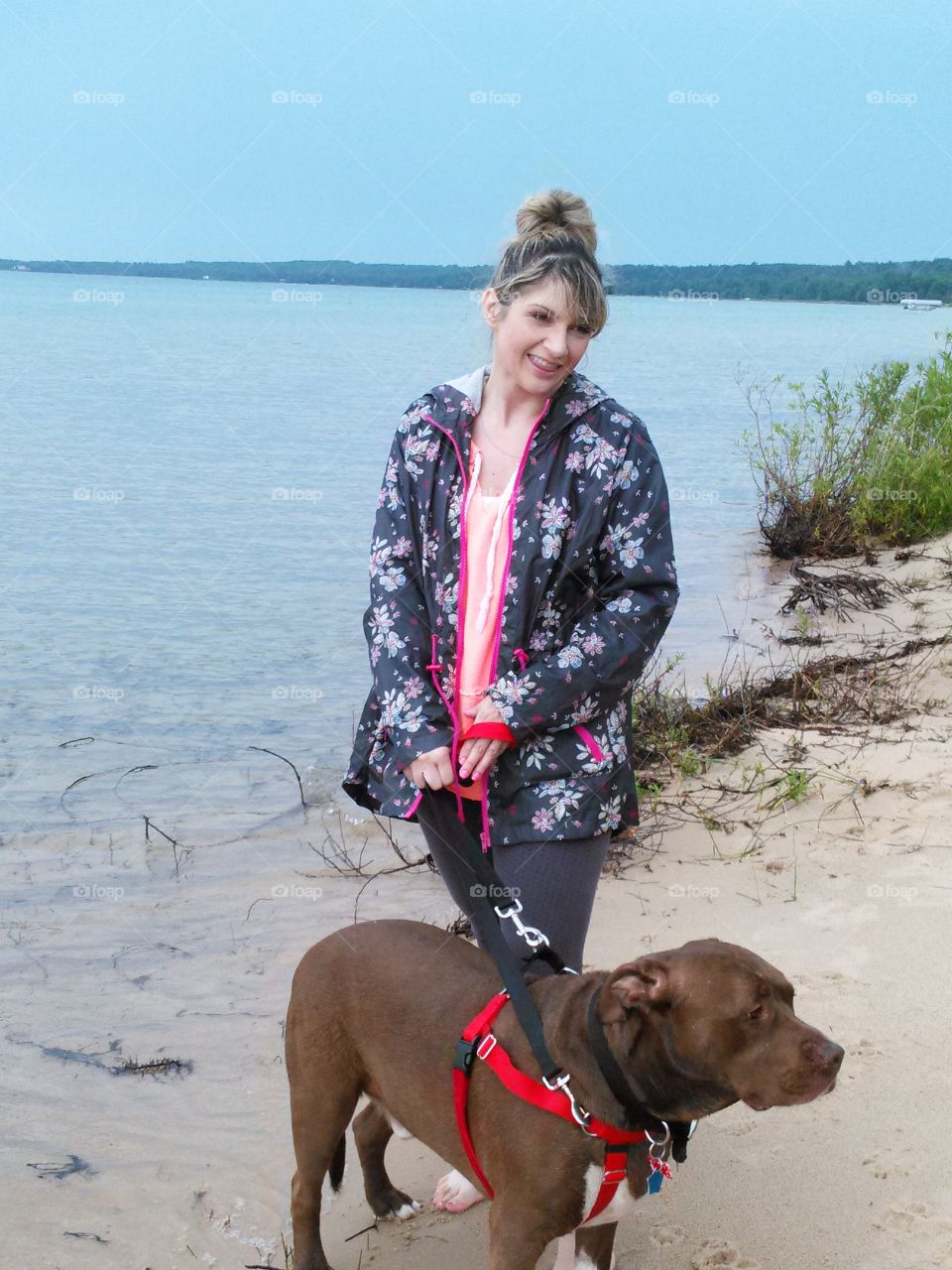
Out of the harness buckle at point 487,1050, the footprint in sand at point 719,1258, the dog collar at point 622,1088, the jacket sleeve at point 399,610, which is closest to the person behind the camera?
the dog collar at point 622,1088

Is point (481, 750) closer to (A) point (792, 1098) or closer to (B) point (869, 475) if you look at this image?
(A) point (792, 1098)

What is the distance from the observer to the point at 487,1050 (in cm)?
287

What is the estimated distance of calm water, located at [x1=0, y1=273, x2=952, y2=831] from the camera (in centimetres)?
809

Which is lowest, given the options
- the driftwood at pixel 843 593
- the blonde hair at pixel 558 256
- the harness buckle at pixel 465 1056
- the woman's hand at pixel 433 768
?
the driftwood at pixel 843 593

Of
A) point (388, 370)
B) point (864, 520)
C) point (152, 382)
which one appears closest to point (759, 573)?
point (864, 520)

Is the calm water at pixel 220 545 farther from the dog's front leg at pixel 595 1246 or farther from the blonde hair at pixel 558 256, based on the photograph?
the dog's front leg at pixel 595 1246

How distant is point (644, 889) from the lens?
5.27 m

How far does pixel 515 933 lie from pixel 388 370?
29525 millimetres

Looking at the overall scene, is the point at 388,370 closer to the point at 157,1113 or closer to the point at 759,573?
the point at 759,573

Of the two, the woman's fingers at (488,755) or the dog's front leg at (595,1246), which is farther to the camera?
the woman's fingers at (488,755)

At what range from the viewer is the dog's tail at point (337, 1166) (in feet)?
11.0

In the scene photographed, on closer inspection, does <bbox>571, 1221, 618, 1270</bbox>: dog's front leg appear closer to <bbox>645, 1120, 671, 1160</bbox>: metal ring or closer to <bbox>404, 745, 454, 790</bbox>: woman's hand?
<bbox>645, 1120, 671, 1160</bbox>: metal ring

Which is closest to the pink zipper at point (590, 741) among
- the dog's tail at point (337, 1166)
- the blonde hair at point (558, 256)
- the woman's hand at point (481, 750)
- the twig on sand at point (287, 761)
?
the woman's hand at point (481, 750)

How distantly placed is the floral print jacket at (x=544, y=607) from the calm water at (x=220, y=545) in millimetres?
577
